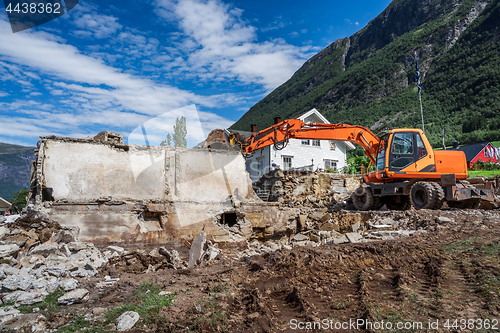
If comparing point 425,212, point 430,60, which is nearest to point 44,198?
point 425,212

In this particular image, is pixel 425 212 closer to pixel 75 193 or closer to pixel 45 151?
pixel 75 193

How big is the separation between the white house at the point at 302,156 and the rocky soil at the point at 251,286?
641 inches

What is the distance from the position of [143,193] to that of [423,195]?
9992mm

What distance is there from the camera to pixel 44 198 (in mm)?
8969

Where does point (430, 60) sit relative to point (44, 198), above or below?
above

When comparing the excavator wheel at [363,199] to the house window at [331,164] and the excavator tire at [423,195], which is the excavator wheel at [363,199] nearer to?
the excavator tire at [423,195]

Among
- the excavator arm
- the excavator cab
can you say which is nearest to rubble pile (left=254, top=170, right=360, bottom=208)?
the excavator arm

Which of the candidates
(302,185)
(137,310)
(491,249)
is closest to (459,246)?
(491,249)

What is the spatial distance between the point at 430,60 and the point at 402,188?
75.2m

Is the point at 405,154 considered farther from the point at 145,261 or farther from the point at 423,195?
the point at 145,261

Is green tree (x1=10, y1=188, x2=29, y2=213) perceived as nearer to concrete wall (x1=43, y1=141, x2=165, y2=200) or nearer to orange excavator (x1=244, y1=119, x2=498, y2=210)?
concrete wall (x1=43, y1=141, x2=165, y2=200)

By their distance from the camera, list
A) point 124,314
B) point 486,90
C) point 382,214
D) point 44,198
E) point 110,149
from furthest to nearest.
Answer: point 486,90, point 382,214, point 110,149, point 44,198, point 124,314

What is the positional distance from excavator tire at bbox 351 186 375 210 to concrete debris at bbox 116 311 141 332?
10808mm

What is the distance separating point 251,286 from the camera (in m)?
5.09
